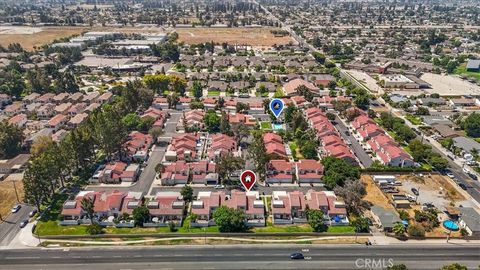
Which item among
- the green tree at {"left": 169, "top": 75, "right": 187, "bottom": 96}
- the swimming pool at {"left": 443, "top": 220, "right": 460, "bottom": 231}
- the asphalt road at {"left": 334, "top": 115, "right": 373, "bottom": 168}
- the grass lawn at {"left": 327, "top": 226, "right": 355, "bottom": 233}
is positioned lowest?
the grass lawn at {"left": 327, "top": 226, "right": 355, "bottom": 233}

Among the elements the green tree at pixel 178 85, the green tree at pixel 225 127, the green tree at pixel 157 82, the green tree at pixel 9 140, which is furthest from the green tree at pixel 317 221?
the green tree at pixel 157 82

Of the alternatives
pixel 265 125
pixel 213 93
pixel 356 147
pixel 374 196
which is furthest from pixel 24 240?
pixel 213 93

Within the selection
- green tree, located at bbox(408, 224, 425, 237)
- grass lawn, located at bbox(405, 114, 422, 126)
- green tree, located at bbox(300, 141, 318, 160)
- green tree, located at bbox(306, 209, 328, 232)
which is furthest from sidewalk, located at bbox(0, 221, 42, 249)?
grass lawn, located at bbox(405, 114, 422, 126)

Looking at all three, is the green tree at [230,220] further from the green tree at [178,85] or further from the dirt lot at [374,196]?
the green tree at [178,85]

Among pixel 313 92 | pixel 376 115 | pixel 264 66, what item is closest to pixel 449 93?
pixel 376 115

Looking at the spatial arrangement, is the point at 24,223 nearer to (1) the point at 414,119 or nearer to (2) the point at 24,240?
(2) the point at 24,240

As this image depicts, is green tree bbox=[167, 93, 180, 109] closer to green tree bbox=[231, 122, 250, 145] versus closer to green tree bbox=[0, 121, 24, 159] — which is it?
green tree bbox=[231, 122, 250, 145]
